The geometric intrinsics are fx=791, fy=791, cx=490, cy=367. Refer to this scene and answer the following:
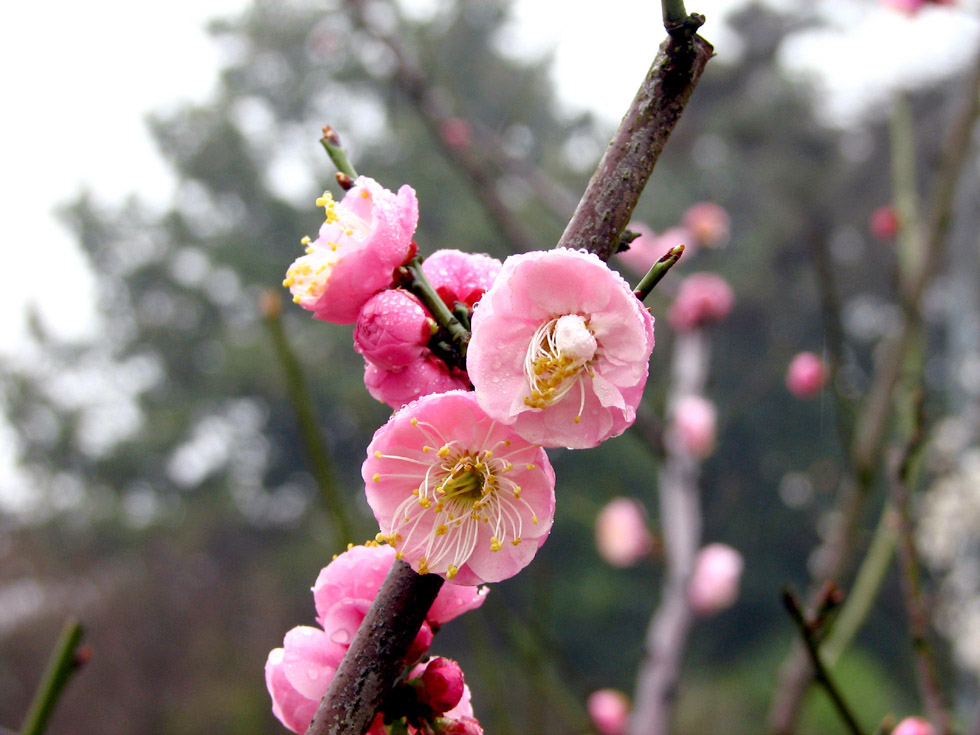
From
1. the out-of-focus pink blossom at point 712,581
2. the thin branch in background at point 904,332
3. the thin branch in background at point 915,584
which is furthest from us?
the out-of-focus pink blossom at point 712,581

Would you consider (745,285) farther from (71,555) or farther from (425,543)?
(425,543)

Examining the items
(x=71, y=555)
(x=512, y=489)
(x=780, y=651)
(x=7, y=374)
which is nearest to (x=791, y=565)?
(x=780, y=651)

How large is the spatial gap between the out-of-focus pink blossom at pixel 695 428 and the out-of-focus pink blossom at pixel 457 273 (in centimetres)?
162

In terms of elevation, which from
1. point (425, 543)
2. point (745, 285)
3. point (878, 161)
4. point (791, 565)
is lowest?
point (425, 543)

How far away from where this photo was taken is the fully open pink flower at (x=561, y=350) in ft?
1.25

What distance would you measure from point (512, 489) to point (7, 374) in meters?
12.0

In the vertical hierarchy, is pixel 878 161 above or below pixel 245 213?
below

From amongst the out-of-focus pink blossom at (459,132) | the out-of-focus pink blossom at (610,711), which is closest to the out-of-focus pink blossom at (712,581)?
the out-of-focus pink blossom at (610,711)

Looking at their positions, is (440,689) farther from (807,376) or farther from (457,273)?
(807,376)

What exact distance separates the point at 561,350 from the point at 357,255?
0.42ft

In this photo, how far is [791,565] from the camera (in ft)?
36.2

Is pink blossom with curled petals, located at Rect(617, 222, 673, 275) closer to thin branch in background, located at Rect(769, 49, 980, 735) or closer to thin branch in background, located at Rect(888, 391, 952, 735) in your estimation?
thin branch in background, located at Rect(769, 49, 980, 735)

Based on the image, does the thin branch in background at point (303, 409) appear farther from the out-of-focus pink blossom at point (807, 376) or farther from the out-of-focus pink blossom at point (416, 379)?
the out-of-focus pink blossom at point (807, 376)

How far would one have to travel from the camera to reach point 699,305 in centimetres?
228
